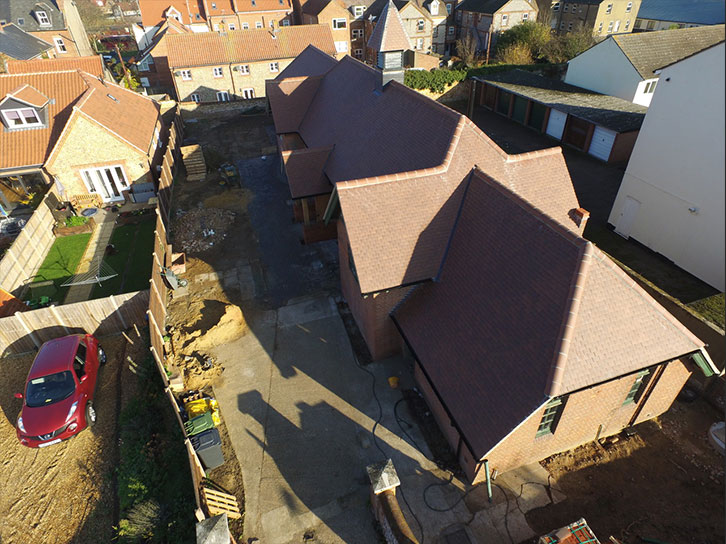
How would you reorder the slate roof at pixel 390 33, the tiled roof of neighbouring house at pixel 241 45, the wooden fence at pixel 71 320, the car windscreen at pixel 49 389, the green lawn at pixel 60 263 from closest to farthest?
the car windscreen at pixel 49 389 → the wooden fence at pixel 71 320 → the slate roof at pixel 390 33 → the green lawn at pixel 60 263 → the tiled roof of neighbouring house at pixel 241 45

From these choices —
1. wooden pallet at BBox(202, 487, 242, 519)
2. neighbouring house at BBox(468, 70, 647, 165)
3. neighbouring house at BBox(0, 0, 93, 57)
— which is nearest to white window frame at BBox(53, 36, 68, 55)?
neighbouring house at BBox(0, 0, 93, 57)

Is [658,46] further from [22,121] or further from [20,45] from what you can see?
[20,45]

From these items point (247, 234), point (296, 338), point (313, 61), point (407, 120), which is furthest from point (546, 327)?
point (313, 61)

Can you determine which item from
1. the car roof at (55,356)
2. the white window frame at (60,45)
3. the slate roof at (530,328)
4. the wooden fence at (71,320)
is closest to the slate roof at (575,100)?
the slate roof at (530,328)

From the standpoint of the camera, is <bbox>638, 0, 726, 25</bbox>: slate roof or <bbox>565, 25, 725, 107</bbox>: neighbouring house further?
<bbox>638, 0, 726, 25</bbox>: slate roof

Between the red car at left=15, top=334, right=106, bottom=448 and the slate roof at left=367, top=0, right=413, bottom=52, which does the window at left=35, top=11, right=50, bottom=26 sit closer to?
the slate roof at left=367, top=0, right=413, bottom=52

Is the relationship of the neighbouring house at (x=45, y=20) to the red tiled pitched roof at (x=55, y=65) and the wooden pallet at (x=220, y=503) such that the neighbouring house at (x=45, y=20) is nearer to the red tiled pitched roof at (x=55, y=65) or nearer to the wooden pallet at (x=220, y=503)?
the red tiled pitched roof at (x=55, y=65)

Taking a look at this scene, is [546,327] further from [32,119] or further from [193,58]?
[193,58]
